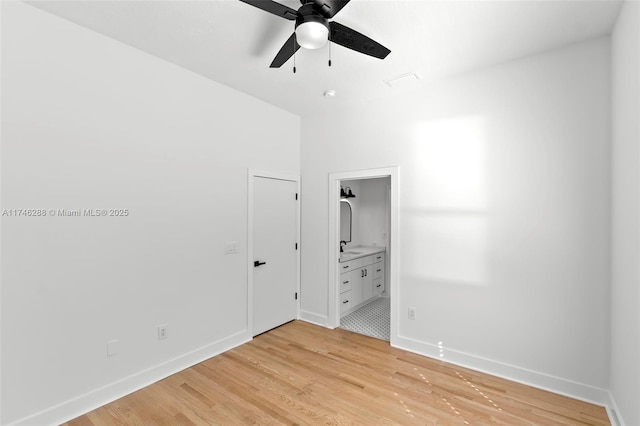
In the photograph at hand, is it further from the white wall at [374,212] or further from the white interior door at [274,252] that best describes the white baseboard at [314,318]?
the white wall at [374,212]

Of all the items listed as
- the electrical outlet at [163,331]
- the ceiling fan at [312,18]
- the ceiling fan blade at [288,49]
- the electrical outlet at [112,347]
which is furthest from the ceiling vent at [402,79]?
the electrical outlet at [112,347]

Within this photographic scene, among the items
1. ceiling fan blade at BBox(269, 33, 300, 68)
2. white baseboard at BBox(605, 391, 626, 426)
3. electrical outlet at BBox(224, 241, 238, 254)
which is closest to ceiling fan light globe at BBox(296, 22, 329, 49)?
ceiling fan blade at BBox(269, 33, 300, 68)

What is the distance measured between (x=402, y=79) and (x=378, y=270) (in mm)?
3171

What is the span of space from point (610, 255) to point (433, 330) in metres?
1.63

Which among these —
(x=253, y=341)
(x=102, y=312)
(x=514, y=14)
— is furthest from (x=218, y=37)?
(x=253, y=341)

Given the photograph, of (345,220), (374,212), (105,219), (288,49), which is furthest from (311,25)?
(374,212)

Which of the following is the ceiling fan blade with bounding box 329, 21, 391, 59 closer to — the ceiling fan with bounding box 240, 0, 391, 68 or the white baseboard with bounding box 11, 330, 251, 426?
the ceiling fan with bounding box 240, 0, 391, 68

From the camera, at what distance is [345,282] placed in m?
4.09

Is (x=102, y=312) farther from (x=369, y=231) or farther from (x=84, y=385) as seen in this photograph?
(x=369, y=231)

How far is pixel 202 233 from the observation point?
300 centimetres

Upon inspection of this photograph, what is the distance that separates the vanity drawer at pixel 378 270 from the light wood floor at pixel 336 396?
1.88 metres

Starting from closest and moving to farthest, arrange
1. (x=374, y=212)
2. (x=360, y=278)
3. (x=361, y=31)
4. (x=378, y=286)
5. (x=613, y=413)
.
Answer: (x=613, y=413) → (x=361, y=31) → (x=360, y=278) → (x=378, y=286) → (x=374, y=212)

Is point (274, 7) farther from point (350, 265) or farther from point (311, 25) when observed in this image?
point (350, 265)

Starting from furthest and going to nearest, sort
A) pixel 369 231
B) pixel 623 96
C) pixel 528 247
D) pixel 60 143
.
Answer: pixel 369 231 → pixel 528 247 → pixel 60 143 → pixel 623 96
